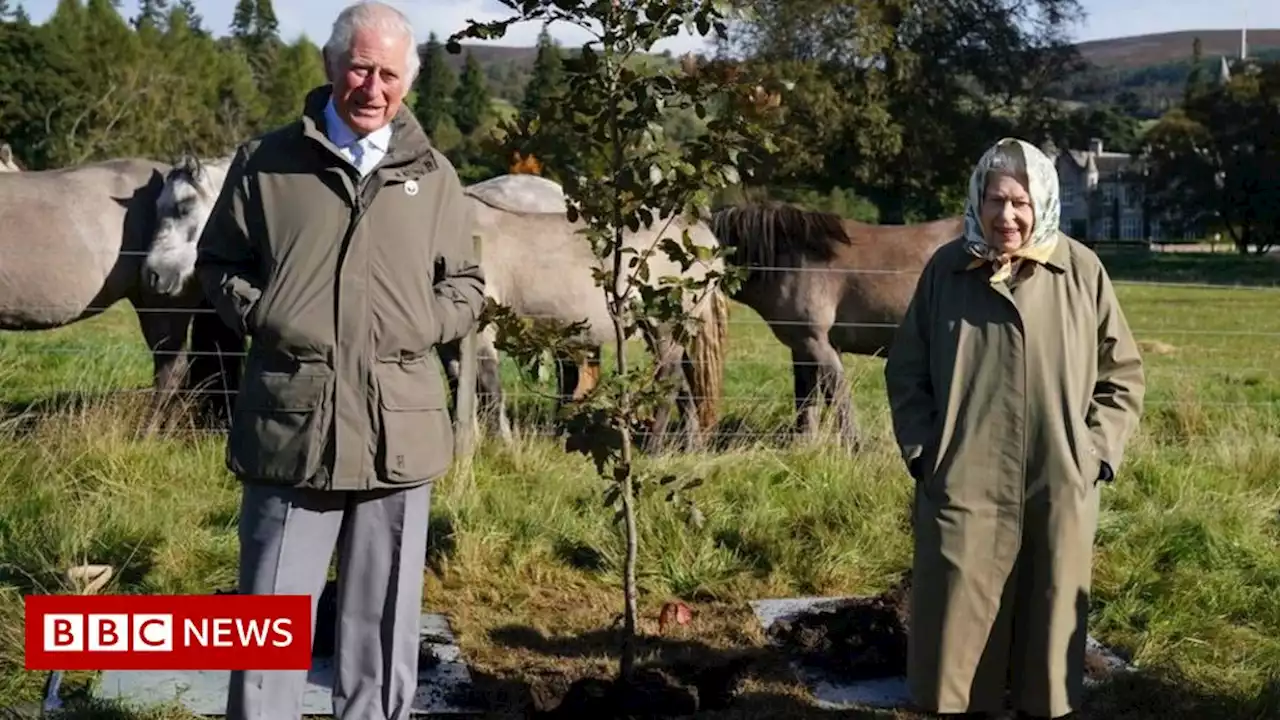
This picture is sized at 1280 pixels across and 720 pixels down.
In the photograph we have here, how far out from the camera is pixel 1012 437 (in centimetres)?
335

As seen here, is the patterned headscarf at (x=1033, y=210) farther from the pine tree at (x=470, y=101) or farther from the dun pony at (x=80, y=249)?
the pine tree at (x=470, y=101)

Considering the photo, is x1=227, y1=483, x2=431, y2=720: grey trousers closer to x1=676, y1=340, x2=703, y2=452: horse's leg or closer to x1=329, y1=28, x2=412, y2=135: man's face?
x1=329, y1=28, x2=412, y2=135: man's face

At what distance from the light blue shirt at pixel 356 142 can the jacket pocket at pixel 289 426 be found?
49cm

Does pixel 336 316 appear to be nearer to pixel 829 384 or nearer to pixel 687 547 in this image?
pixel 687 547

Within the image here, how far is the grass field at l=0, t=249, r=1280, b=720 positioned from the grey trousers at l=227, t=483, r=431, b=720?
0.98 metres

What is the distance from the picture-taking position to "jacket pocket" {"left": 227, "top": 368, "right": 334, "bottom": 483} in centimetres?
295

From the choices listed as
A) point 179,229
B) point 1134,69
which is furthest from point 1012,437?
point 1134,69

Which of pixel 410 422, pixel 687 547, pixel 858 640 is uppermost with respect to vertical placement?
pixel 410 422

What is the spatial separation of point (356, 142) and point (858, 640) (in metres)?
2.51

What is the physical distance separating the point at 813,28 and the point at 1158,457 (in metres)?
27.9

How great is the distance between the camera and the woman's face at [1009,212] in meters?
3.29

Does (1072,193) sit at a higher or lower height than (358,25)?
lower

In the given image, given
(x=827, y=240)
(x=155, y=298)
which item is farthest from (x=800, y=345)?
(x=155, y=298)

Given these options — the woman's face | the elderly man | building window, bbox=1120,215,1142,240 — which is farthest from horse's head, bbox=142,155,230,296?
building window, bbox=1120,215,1142,240
